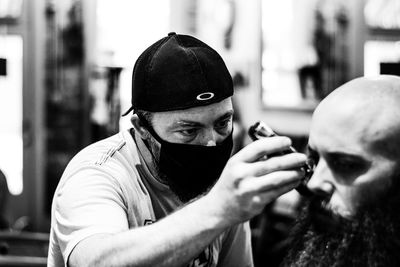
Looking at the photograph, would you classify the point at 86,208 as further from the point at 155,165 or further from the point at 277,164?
the point at 277,164

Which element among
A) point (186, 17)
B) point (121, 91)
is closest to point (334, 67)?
point (186, 17)

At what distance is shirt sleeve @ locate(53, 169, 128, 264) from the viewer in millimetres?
1510

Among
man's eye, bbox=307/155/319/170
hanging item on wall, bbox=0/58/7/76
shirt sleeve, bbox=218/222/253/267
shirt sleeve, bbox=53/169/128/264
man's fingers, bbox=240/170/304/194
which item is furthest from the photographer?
hanging item on wall, bbox=0/58/7/76

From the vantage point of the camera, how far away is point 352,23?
265 inches

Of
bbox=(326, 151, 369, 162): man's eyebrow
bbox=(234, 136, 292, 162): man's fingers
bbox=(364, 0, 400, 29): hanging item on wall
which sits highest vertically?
bbox=(364, 0, 400, 29): hanging item on wall

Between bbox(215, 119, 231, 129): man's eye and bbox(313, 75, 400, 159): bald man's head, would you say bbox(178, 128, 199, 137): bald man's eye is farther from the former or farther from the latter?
bbox(313, 75, 400, 159): bald man's head

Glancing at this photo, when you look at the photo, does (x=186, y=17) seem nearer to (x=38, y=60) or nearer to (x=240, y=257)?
(x=38, y=60)

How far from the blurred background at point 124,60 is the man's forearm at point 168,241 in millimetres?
5231

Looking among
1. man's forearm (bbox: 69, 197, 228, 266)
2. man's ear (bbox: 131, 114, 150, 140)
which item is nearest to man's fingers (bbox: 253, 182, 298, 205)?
man's forearm (bbox: 69, 197, 228, 266)

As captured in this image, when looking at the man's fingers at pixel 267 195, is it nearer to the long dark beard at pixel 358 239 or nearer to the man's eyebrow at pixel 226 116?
the long dark beard at pixel 358 239

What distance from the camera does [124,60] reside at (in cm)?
687

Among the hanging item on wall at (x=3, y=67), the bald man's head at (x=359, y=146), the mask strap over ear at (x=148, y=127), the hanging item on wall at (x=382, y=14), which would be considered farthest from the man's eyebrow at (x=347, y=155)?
the hanging item on wall at (x=3, y=67)

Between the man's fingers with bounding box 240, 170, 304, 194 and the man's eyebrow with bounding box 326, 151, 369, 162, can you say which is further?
the man's eyebrow with bounding box 326, 151, 369, 162

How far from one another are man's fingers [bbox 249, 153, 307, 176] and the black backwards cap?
24.6 inches
